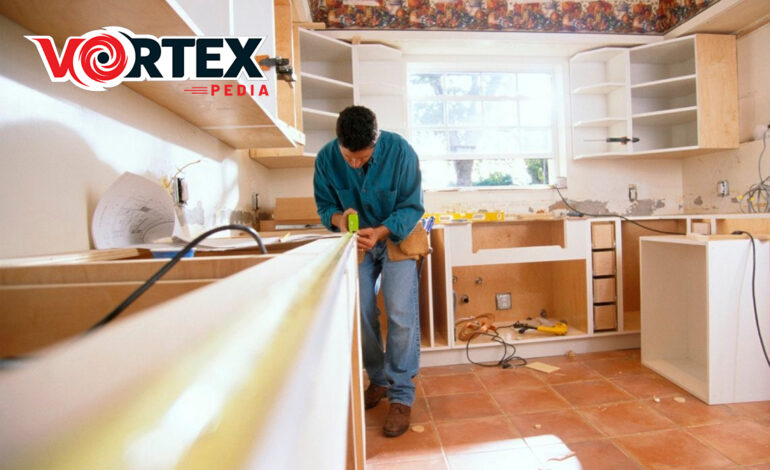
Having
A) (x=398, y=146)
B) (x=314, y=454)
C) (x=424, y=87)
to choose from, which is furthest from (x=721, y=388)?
(x=424, y=87)

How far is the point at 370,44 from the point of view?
2.90m

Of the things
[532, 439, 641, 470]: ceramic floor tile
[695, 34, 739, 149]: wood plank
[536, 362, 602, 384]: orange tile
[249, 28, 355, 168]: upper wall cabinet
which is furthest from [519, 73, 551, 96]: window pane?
[532, 439, 641, 470]: ceramic floor tile

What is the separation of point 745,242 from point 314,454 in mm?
2103

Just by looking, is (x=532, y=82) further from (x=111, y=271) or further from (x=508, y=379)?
(x=111, y=271)

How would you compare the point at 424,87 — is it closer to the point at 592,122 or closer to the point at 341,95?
the point at 341,95

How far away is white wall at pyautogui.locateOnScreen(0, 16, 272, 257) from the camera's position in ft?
2.45

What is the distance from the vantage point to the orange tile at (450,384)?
75.9 inches

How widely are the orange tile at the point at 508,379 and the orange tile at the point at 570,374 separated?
Answer: 0.07 metres

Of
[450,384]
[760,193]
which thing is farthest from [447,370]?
[760,193]

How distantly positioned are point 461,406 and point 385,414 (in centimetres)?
34

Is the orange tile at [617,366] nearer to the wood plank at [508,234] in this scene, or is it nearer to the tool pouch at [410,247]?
the wood plank at [508,234]

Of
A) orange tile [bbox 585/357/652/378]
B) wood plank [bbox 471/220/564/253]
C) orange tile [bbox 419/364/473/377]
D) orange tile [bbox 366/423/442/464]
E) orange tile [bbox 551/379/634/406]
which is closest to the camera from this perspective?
orange tile [bbox 366/423/442/464]

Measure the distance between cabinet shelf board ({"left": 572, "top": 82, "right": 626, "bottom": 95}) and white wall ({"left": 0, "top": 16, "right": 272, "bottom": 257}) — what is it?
3008mm

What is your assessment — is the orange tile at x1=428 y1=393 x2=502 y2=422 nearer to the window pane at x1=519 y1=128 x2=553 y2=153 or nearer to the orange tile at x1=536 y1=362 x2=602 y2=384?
the orange tile at x1=536 y1=362 x2=602 y2=384
